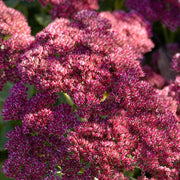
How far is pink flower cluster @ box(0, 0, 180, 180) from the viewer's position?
1.39 meters

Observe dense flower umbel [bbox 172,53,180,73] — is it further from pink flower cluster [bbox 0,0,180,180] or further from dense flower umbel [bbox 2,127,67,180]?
dense flower umbel [bbox 2,127,67,180]

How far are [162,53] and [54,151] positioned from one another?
4.91 feet

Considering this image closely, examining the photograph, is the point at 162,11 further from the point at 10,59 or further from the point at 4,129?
the point at 4,129

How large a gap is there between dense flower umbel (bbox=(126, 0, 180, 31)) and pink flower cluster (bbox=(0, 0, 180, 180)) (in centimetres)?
95

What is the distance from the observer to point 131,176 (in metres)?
1.68

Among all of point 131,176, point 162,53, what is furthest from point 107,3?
point 131,176

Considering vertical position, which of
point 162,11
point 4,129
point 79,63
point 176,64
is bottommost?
point 4,129

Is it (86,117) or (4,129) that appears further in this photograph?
(4,129)

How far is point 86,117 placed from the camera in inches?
58.5

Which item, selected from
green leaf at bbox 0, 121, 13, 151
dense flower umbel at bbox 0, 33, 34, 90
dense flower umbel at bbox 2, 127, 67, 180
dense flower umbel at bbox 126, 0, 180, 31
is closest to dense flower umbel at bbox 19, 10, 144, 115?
dense flower umbel at bbox 0, 33, 34, 90

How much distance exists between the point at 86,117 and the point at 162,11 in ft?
4.85

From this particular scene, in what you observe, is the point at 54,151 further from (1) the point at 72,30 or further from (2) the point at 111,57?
(1) the point at 72,30

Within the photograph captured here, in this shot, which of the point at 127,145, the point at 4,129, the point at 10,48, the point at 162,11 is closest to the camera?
the point at 127,145

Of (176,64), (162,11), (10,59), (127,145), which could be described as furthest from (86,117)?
(162,11)
